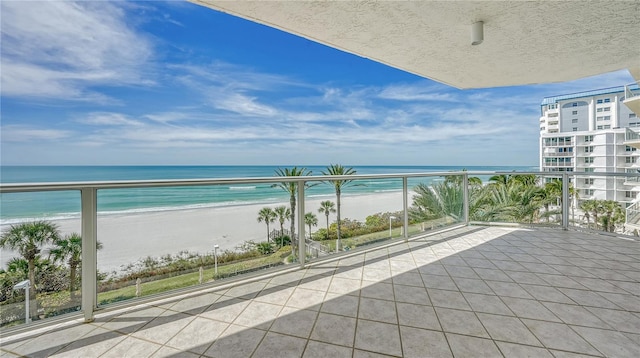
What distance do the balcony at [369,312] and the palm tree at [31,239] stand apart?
18 cm

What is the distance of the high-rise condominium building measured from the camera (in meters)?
24.5

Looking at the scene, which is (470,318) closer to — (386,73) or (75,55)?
(386,73)

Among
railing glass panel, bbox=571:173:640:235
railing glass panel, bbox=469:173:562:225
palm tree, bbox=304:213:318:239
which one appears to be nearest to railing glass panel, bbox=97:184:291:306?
palm tree, bbox=304:213:318:239

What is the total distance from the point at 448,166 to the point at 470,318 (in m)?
46.3

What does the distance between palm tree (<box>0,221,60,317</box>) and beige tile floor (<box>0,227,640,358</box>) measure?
41cm

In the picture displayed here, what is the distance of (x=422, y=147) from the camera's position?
32.4 m

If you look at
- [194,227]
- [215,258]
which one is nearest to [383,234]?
[215,258]

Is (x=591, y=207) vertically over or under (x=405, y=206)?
under

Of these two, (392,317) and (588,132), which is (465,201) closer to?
(392,317)

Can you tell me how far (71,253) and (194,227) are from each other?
799 millimetres

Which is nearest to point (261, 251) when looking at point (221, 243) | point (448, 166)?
point (221, 243)

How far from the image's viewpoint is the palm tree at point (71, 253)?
5.70ft

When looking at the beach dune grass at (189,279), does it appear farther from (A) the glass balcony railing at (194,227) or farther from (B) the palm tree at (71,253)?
(B) the palm tree at (71,253)

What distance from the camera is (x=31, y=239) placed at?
5.44ft
